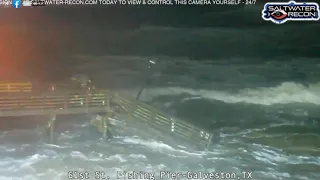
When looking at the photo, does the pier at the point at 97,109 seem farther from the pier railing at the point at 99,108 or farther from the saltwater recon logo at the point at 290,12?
the saltwater recon logo at the point at 290,12

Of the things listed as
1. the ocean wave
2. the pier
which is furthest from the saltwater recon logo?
the pier

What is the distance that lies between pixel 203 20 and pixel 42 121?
79 centimetres

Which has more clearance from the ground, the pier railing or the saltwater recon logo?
the saltwater recon logo

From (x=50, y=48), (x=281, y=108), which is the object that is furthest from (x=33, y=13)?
(x=281, y=108)

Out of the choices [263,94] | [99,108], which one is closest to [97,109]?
[99,108]

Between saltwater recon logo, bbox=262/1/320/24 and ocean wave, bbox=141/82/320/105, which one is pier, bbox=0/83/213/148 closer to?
ocean wave, bbox=141/82/320/105

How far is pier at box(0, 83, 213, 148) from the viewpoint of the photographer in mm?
1859

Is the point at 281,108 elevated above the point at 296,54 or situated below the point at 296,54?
below

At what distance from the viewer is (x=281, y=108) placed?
6.25ft

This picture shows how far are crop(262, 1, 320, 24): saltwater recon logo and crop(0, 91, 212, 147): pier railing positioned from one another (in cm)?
56

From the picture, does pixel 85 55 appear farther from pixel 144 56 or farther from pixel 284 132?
pixel 284 132

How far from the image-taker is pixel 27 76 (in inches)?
74.2

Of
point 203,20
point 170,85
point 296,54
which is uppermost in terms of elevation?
point 203,20

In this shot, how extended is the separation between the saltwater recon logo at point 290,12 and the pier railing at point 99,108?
1.82 feet
